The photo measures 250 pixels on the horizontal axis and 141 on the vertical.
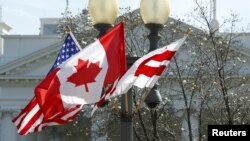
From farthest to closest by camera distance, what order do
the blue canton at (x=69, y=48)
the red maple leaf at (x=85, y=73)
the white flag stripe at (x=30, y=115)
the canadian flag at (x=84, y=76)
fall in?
the blue canton at (x=69, y=48) < the white flag stripe at (x=30, y=115) < the red maple leaf at (x=85, y=73) < the canadian flag at (x=84, y=76)

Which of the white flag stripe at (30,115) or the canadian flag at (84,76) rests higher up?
the canadian flag at (84,76)

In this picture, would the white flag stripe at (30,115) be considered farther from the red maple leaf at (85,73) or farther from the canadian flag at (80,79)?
the red maple leaf at (85,73)

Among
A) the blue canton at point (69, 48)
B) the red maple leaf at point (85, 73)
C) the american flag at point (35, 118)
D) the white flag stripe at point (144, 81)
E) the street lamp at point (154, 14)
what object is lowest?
the american flag at point (35, 118)

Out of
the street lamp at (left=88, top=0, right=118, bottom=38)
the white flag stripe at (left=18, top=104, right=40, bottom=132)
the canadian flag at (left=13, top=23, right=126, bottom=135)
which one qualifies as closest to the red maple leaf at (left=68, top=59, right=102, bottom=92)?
the canadian flag at (left=13, top=23, right=126, bottom=135)

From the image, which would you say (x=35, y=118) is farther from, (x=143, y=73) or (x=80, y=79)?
(x=143, y=73)

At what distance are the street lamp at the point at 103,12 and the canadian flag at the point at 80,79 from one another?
24 centimetres

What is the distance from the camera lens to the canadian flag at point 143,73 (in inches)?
307

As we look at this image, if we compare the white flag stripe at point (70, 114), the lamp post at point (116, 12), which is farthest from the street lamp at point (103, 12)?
the white flag stripe at point (70, 114)

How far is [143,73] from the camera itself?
816 cm

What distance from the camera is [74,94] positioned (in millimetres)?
7789

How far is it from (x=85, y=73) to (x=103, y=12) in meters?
0.99

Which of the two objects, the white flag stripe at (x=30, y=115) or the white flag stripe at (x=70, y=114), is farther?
the white flag stripe at (x=30, y=115)

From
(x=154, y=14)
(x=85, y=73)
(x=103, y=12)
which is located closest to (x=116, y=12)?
(x=103, y=12)

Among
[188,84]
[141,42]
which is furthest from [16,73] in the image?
[188,84]
